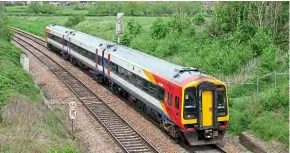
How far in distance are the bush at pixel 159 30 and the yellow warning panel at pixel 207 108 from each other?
23347 millimetres

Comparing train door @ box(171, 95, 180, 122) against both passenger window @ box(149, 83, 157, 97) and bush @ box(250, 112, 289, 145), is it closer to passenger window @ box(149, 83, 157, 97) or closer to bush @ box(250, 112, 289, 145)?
passenger window @ box(149, 83, 157, 97)

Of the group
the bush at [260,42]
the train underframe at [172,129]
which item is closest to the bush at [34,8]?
the train underframe at [172,129]

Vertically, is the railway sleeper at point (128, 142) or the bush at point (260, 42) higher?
the bush at point (260, 42)

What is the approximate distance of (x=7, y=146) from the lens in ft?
44.3

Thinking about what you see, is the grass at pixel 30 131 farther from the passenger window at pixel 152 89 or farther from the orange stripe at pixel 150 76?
the orange stripe at pixel 150 76

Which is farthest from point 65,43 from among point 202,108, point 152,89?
point 202,108

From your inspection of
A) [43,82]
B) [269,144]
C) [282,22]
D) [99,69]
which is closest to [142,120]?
[269,144]

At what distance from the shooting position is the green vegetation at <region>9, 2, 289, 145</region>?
1872cm

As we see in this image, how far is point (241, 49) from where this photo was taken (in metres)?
27.2

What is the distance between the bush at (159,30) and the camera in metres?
39.9

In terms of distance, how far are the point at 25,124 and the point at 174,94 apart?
18.2 ft

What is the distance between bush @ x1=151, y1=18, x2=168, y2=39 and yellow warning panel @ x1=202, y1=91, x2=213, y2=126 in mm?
23347

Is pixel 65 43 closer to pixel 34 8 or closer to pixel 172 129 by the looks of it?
pixel 172 129

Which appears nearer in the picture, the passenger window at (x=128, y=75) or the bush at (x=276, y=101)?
the bush at (x=276, y=101)
